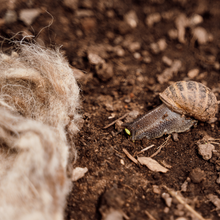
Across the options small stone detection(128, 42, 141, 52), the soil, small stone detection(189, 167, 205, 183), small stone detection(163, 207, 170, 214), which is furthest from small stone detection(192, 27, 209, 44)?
small stone detection(163, 207, 170, 214)

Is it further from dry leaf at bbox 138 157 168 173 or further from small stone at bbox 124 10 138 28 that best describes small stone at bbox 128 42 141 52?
dry leaf at bbox 138 157 168 173

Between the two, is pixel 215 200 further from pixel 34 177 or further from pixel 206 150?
pixel 34 177

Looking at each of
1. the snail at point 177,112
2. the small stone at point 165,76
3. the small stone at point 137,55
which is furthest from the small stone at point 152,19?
the snail at point 177,112

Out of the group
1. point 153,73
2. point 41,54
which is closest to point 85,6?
point 41,54

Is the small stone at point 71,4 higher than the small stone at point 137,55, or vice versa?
the small stone at point 71,4

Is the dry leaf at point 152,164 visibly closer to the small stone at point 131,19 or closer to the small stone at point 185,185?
the small stone at point 185,185

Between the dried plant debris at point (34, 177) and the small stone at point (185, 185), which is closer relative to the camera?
→ the dried plant debris at point (34, 177)

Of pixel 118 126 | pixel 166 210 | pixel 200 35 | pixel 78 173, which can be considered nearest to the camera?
pixel 166 210

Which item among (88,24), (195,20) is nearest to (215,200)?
(195,20)
